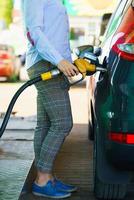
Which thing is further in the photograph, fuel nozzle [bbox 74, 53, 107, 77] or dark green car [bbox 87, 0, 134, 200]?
fuel nozzle [bbox 74, 53, 107, 77]

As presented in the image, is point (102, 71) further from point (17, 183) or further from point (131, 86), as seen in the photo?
point (17, 183)

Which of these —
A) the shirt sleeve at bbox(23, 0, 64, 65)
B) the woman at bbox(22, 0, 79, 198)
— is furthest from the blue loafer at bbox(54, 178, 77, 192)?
the shirt sleeve at bbox(23, 0, 64, 65)

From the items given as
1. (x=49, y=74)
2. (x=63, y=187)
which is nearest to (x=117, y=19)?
(x=49, y=74)

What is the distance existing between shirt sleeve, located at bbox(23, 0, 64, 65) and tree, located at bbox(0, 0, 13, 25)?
25.3 m

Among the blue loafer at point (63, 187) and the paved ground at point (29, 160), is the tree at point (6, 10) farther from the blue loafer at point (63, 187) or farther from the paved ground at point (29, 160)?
the blue loafer at point (63, 187)

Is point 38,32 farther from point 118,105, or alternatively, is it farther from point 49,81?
point 118,105

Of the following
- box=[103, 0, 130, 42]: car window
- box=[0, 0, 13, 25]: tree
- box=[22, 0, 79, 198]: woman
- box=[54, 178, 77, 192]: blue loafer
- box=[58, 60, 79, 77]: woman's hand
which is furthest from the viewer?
box=[0, 0, 13, 25]: tree

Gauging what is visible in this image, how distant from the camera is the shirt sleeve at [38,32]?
3926mm

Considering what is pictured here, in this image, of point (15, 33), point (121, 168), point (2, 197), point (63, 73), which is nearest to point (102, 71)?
point (63, 73)

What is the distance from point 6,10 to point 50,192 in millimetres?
25696

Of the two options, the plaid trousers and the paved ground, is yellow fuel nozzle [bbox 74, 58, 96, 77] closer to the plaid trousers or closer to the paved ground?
the plaid trousers

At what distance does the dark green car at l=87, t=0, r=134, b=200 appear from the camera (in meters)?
3.52

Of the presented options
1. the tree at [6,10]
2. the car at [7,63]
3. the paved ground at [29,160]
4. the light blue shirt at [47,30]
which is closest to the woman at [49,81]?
the light blue shirt at [47,30]

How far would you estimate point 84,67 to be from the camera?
391cm
